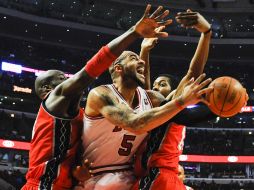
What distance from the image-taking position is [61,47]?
1272 inches

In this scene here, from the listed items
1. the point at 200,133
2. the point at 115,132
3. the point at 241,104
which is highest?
the point at 241,104

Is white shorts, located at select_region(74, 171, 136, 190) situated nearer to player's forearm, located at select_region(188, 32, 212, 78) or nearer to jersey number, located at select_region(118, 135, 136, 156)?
jersey number, located at select_region(118, 135, 136, 156)

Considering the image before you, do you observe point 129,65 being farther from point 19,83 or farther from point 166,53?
point 166,53

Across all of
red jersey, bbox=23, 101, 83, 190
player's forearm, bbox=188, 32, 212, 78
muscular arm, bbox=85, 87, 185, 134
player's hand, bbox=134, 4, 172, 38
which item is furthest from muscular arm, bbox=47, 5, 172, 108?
player's forearm, bbox=188, 32, 212, 78

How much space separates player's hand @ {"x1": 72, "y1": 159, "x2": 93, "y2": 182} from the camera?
4156 mm

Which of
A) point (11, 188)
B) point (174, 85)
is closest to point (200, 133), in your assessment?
point (11, 188)

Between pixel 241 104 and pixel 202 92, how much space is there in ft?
1.43

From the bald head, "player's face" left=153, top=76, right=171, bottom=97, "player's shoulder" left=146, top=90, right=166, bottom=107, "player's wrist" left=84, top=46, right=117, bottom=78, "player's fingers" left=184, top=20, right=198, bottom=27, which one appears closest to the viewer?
"player's wrist" left=84, top=46, right=117, bottom=78

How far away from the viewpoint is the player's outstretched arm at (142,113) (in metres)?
3.53

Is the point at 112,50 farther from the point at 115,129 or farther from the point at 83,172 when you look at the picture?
the point at 83,172

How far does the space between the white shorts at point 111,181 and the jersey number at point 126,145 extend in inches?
8.1

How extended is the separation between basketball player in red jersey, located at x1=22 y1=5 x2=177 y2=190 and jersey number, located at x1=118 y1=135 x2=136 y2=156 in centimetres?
43

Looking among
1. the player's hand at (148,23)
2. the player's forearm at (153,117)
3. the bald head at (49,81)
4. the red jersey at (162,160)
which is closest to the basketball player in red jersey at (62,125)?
the player's hand at (148,23)

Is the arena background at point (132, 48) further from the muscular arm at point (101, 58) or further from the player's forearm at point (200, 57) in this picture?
the muscular arm at point (101, 58)
